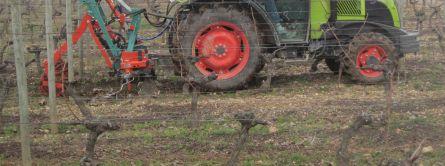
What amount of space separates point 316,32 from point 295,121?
2.69 meters

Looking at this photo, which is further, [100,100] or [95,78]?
[95,78]

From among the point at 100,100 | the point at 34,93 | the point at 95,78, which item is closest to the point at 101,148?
the point at 100,100

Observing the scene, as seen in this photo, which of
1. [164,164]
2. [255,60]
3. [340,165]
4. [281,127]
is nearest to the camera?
[340,165]

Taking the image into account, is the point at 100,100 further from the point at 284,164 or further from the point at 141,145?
the point at 284,164

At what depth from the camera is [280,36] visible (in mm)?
9625

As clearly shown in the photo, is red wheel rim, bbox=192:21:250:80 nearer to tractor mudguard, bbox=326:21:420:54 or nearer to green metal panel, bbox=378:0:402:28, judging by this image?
tractor mudguard, bbox=326:21:420:54

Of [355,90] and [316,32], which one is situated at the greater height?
[316,32]

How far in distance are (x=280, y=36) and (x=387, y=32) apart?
1692 mm

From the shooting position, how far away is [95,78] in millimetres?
10477

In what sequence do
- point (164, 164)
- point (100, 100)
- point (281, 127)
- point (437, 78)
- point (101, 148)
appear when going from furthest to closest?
point (437, 78) → point (100, 100) → point (281, 127) → point (101, 148) → point (164, 164)

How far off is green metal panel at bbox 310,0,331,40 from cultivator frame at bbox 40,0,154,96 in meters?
2.46

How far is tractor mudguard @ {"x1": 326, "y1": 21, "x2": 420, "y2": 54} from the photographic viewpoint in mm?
9844

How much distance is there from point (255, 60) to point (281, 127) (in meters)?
2.41

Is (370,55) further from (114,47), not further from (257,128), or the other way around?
(114,47)
